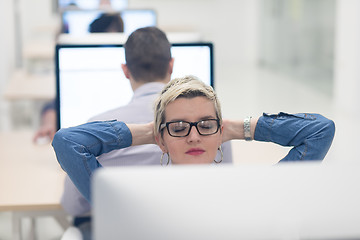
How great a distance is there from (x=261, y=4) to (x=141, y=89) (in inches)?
361

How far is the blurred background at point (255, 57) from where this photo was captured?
5324 millimetres

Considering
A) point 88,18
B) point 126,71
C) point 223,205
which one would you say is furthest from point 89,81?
point 88,18

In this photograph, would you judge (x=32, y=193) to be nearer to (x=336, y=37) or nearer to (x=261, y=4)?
(x=336, y=37)

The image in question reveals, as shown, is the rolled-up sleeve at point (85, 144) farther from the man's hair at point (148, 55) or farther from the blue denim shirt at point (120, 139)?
the man's hair at point (148, 55)

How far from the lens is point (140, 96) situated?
2211 millimetres

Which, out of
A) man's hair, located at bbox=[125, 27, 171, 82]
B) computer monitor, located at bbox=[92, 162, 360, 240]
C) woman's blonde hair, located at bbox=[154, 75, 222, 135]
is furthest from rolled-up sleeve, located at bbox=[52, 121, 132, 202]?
computer monitor, located at bbox=[92, 162, 360, 240]

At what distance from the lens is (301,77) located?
30.4 ft

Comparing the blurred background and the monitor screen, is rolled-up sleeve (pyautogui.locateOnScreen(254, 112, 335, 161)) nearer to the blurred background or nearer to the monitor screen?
the blurred background

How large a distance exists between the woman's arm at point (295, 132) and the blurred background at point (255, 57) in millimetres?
157

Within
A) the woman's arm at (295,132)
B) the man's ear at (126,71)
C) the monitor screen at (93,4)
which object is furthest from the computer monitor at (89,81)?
the monitor screen at (93,4)

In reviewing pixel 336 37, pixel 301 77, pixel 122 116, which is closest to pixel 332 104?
pixel 336 37

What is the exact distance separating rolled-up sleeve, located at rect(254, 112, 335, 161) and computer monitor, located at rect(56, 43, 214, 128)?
862mm

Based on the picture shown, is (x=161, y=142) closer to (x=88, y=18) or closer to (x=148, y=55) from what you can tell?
(x=148, y=55)

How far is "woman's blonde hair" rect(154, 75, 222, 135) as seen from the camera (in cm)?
164
